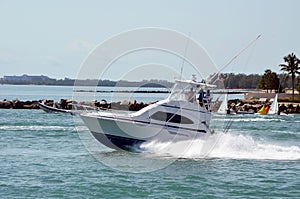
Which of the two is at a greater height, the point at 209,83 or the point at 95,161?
the point at 209,83

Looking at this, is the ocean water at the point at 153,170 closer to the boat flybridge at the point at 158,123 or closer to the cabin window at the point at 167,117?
the boat flybridge at the point at 158,123

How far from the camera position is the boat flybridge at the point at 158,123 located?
3228 cm

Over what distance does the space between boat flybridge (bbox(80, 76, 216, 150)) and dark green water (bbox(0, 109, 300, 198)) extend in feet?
1.88

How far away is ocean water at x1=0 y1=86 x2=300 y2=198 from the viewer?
2369 cm

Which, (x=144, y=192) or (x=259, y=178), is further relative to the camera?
(x=259, y=178)

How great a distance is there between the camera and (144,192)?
2348 centimetres

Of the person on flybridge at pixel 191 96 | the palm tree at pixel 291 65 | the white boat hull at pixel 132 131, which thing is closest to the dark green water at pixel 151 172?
the white boat hull at pixel 132 131

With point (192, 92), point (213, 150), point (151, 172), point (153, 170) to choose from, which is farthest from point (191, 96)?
point (151, 172)

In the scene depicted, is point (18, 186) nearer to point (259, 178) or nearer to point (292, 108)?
point (259, 178)

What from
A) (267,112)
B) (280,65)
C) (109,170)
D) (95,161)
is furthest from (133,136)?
(280,65)

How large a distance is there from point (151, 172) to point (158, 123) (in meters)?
4.95

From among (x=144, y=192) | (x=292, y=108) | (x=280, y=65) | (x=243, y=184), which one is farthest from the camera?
(x=280, y=65)

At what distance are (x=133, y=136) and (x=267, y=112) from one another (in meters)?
61.2

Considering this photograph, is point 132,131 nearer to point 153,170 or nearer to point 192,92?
point 192,92
